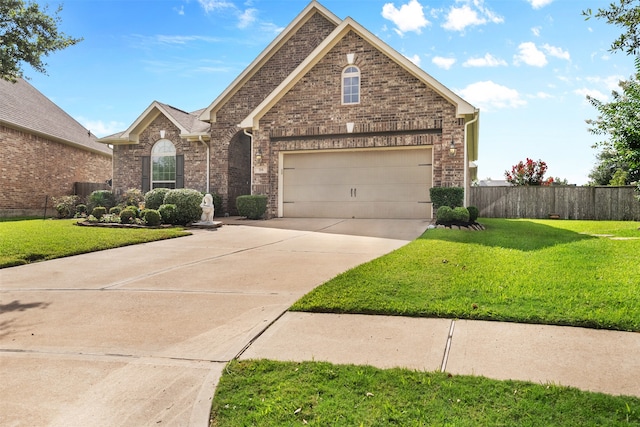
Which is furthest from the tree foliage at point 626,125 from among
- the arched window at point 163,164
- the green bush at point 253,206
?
the arched window at point 163,164

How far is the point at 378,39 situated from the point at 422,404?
13417 millimetres

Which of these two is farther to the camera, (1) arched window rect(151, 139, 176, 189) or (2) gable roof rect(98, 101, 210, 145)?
(1) arched window rect(151, 139, 176, 189)

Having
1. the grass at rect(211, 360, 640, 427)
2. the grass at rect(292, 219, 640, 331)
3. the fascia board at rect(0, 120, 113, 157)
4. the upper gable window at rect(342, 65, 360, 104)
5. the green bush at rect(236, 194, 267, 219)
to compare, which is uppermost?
the upper gable window at rect(342, 65, 360, 104)

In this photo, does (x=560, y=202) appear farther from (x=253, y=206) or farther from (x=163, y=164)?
(x=163, y=164)

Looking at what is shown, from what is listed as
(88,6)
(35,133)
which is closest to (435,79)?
(88,6)

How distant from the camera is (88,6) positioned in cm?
983

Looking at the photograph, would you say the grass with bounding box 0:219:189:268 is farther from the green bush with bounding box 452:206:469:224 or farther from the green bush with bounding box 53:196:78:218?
the green bush with bounding box 452:206:469:224

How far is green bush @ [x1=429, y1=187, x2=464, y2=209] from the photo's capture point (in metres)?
12.9

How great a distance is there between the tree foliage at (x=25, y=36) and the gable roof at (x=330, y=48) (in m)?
7.14

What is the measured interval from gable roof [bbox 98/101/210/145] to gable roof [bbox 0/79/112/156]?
355 cm

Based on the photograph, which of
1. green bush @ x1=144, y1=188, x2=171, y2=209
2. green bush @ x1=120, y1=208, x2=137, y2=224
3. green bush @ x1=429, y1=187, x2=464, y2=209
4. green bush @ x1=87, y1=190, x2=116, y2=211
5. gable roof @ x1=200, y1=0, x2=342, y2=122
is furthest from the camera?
green bush @ x1=87, y1=190, x2=116, y2=211

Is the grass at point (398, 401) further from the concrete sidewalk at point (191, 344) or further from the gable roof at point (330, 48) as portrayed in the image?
the gable roof at point (330, 48)

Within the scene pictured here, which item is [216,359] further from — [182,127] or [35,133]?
[35,133]

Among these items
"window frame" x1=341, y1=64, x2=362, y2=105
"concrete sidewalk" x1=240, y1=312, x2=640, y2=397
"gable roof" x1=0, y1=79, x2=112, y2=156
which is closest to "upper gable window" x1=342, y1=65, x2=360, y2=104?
"window frame" x1=341, y1=64, x2=362, y2=105
